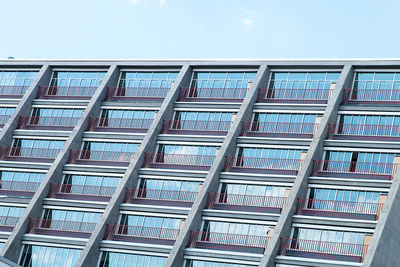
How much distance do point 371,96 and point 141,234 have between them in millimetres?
23896

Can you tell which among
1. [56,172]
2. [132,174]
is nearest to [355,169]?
[132,174]

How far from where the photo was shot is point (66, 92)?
85438mm

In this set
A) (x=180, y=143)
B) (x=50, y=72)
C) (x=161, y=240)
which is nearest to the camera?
(x=161, y=240)

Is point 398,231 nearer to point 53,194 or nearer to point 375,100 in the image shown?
point 375,100

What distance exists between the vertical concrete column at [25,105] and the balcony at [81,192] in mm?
8839

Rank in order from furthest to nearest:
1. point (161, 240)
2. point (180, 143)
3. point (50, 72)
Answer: point (50, 72) < point (180, 143) < point (161, 240)

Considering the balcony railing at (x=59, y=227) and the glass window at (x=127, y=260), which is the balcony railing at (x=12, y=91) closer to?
the balcony railing at (x=59, y=227)

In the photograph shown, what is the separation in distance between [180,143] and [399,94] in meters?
20.6

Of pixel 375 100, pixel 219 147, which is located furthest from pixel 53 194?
pixel 375 100

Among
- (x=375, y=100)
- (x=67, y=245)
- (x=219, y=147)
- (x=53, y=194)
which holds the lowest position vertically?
(x=67, y=245)

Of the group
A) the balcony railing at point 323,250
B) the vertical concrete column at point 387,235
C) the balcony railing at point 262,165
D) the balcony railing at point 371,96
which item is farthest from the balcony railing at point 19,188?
the vertical concrete column at point 387,235

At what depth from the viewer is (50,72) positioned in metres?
87.4

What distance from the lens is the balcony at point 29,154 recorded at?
3214 inches

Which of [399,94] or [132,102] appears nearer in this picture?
[399,94]
